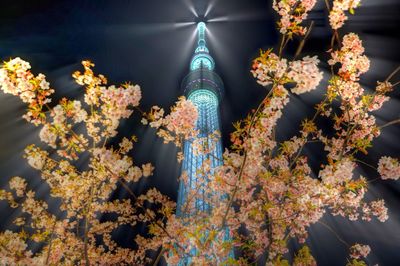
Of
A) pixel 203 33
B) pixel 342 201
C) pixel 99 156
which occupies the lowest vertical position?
pixel 342 201

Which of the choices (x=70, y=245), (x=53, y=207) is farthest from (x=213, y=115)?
(x=70, y=245)

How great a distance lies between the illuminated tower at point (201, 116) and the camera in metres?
24.0

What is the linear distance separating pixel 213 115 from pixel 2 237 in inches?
1129

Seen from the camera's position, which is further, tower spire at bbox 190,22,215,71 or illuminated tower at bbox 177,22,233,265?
tower spire at bbox 190,22,215,71

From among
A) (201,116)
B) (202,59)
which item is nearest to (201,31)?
(202,59)

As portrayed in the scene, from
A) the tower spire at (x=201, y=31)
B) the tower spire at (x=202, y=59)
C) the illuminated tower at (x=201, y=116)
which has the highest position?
the tower spire at (x=201, y=31)

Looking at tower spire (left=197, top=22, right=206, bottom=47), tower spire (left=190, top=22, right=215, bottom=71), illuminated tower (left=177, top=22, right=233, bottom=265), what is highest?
tower spire (left=197, top=22, right=206, bottom=47)

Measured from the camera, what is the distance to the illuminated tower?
78.7 ft

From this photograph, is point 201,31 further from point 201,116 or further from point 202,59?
point 201,116

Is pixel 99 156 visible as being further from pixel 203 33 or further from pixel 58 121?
pixel 203 33

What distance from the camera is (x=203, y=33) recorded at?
52344 millimetres

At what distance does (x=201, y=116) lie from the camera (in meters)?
34.0

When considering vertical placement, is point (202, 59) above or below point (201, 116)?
above

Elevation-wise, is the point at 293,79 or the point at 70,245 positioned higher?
the point at 293,79
